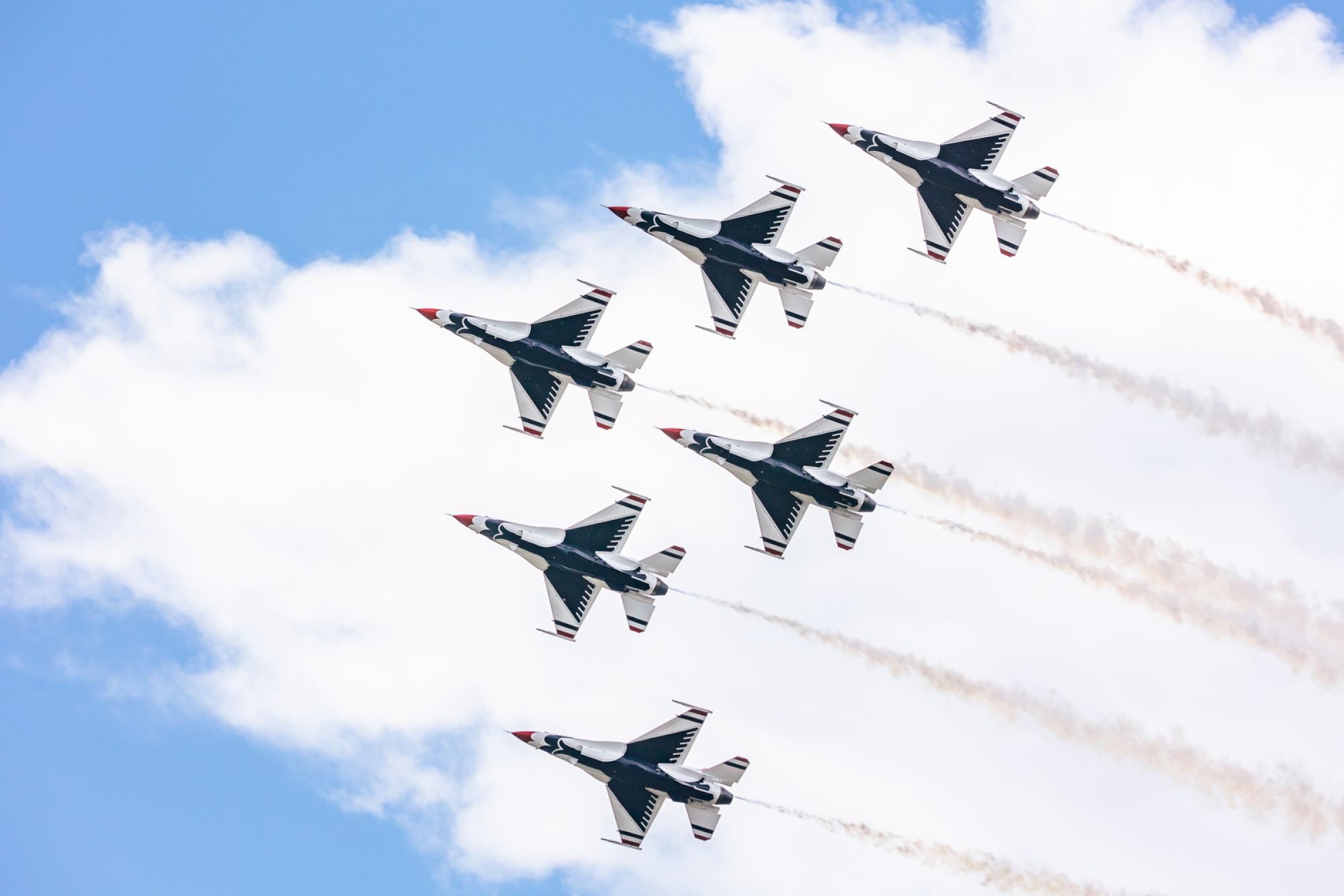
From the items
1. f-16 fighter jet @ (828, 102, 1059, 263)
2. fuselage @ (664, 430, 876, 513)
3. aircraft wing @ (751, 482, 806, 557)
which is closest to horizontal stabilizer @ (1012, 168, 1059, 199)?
f-16 fighter jet @ (828, 102, 1059, 263)

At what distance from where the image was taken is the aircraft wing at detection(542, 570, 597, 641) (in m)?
118

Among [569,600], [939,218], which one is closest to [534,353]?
[569,600]

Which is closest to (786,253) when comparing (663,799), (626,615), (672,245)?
(672,245)

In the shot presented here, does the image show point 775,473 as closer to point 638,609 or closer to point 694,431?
point 694,431

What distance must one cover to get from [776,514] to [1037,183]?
77.4 feet

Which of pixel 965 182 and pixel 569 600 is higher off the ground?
pixel 965 182

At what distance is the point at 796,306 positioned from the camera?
385 feet

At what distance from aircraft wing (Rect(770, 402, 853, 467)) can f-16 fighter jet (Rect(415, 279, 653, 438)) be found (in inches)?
369

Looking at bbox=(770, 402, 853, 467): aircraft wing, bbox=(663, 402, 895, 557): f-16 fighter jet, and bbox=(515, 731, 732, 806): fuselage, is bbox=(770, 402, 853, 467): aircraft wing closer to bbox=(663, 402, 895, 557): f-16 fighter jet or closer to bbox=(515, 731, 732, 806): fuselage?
bbox=(663, 402, 895, 557): f-16 fighter jet

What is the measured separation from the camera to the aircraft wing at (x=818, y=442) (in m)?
117

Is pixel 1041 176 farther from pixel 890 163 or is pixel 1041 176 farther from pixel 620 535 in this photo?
pixel 620 535

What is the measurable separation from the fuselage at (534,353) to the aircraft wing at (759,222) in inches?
393

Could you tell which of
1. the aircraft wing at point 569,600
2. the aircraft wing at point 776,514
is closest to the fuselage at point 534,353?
the aircraft wing at point 776,514

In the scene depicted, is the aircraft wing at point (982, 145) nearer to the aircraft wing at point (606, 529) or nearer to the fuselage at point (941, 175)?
the fuselage at point (941, 175)
